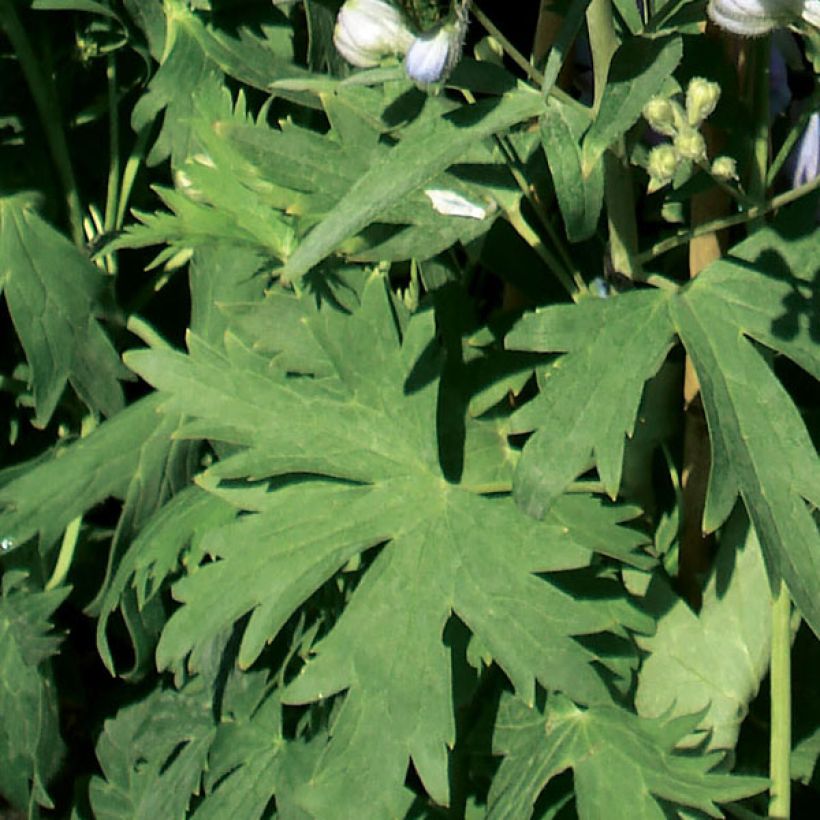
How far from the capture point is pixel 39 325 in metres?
1.38

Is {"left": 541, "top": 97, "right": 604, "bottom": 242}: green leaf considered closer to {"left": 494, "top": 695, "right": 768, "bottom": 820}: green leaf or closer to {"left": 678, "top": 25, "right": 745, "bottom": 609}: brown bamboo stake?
{"left": 678, "top": 25, "right": 745, "bottom": 609}: brown bamboo stake

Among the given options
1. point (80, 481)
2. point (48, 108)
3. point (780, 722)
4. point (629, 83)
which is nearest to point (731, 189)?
point (629, 83)

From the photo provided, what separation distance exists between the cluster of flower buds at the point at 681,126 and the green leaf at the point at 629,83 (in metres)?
0.01

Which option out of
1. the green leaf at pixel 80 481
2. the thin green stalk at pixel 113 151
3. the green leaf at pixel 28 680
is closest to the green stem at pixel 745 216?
the green leaf at pixel 80 481

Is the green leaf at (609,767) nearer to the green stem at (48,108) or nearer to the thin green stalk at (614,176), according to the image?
the thin green stalk at (614,176)

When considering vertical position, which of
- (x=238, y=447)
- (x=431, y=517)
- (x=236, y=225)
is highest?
(x=236, y=225)

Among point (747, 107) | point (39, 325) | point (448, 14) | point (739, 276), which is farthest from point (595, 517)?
point (39, 325)

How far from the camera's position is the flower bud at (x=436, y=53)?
0.77 meters

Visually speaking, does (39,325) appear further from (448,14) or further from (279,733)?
(448,14)

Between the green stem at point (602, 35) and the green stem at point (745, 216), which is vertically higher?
the green stem at point (602, 35)

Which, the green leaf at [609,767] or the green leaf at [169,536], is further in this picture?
the green leaf at [169,536]

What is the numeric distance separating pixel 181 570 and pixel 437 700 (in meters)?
0.51

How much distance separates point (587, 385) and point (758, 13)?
28cm

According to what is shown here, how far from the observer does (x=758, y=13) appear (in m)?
0.75
